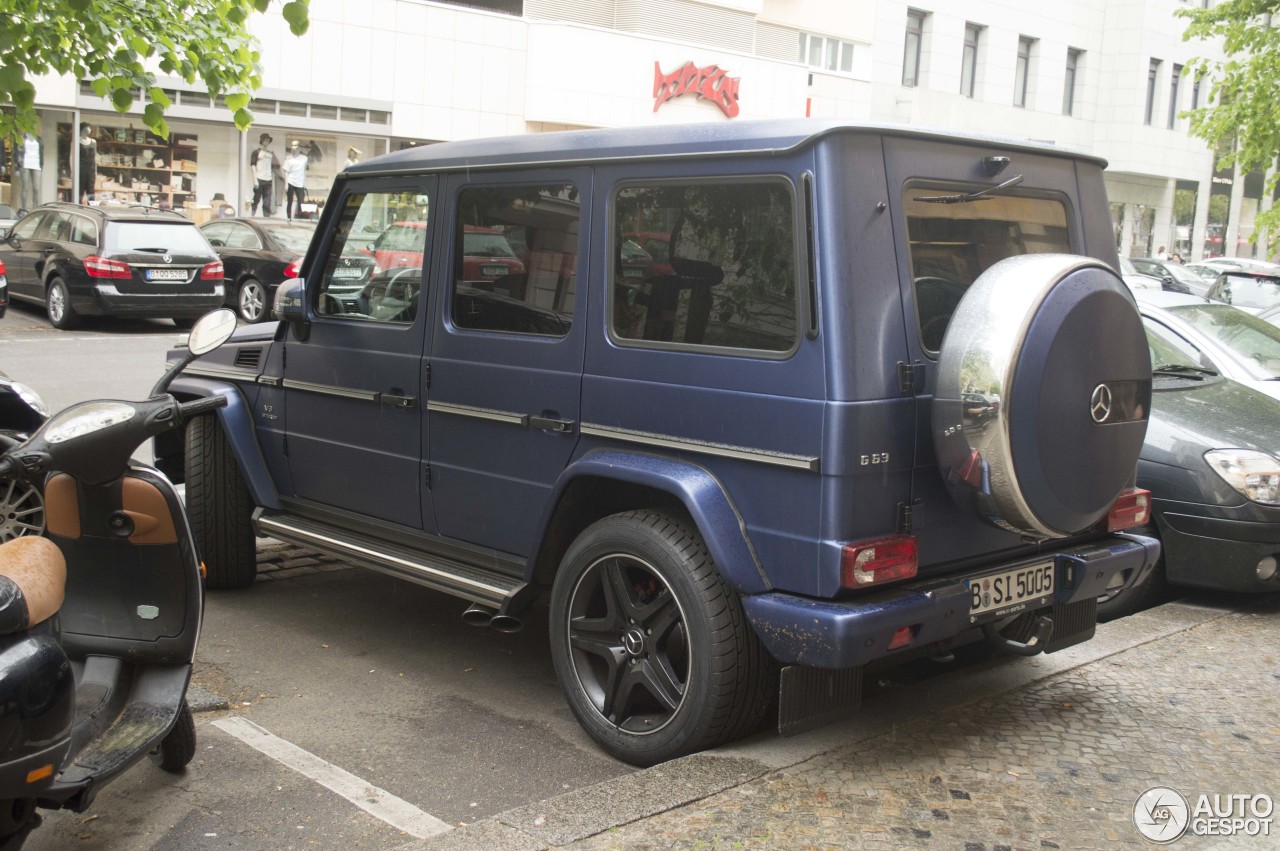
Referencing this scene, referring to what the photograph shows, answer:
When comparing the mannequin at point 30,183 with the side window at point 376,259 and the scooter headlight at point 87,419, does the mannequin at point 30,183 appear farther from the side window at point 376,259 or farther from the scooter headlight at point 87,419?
the scooter headlight at point 87,419

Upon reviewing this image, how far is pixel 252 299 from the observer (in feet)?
62.5

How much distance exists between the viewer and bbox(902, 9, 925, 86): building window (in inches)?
1613

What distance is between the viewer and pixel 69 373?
1353cm

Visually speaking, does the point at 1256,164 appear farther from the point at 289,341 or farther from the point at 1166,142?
the point at 1166,142

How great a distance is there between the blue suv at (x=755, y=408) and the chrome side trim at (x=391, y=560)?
0.02m

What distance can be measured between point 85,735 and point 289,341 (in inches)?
102

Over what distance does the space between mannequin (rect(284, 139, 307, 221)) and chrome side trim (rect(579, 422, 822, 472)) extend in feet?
75.1

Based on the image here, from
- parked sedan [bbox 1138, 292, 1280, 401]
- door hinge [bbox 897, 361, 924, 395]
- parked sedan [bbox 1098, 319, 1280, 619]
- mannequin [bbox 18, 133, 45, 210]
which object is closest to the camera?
door hinge [bbox 897, 361, 924, 395]

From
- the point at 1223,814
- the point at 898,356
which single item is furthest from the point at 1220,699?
the point at 898,356

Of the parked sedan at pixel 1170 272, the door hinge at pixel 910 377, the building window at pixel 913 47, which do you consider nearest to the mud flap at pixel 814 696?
the door hinge at pixel 910 377

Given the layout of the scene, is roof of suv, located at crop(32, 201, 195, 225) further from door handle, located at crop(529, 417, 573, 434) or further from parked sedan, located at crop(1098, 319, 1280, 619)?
parked sedan, located at crop(1098, 319, 1280, 619)

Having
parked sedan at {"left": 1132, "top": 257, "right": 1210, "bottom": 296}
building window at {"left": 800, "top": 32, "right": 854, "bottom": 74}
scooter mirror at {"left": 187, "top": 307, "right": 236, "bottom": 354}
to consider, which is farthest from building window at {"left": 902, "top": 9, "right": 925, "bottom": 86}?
scooter mirror at {"left": 187, "top": 307, "right": 236, "bottom": 354}

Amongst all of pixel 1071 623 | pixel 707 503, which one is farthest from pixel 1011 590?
pixel 707 503

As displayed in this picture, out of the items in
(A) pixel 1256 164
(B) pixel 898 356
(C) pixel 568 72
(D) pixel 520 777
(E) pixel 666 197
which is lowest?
(D) pixel 520 777
